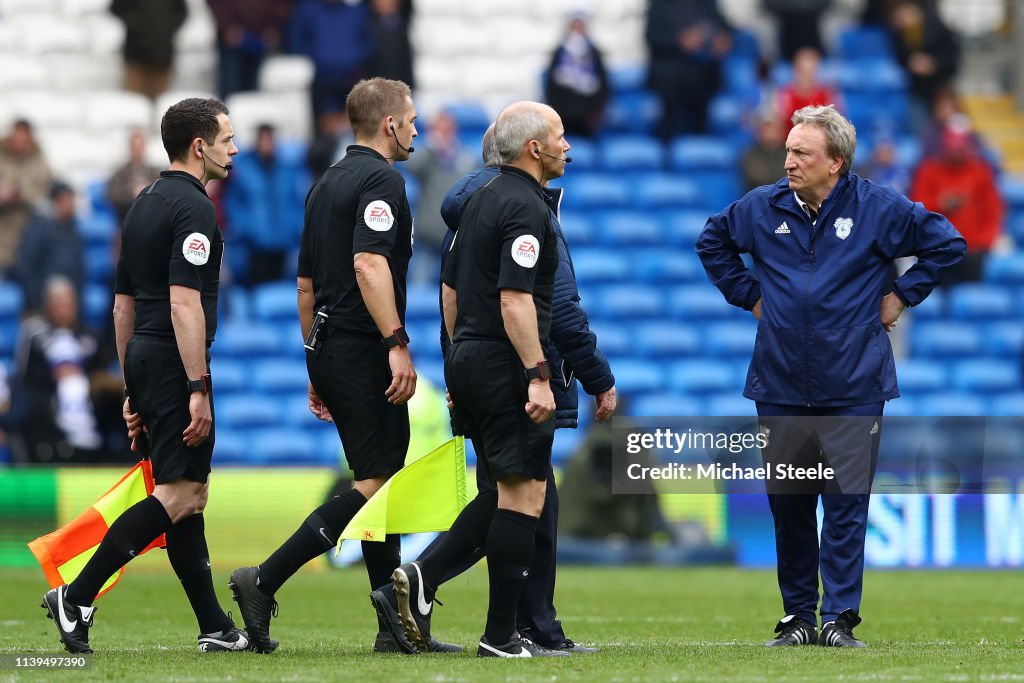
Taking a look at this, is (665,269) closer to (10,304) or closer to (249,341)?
(249,341)

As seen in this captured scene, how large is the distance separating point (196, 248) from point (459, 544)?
1607mm

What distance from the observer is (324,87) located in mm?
17547

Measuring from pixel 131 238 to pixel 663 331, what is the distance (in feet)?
33.9

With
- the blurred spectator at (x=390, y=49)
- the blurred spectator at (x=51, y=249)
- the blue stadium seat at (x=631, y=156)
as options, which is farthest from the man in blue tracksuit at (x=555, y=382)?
the blue stadium seat at (x=631, y=156)

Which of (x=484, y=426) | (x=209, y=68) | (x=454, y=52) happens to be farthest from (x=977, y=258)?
(x=484, y=426)

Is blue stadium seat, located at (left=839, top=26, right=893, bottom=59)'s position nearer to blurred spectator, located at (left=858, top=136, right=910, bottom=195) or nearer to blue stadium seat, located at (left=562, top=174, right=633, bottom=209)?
blurred spectator, located at (left=858, top=136, right=910, bottom=195)

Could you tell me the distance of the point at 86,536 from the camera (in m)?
7.41

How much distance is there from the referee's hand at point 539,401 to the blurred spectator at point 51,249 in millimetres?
10231

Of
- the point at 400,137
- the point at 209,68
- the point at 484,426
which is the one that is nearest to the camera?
the point at 484,426

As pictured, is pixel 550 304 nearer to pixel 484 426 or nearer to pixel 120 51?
pixel 484 426

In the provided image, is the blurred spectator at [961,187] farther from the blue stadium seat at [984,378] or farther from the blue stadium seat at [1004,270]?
the blue stadium seat at [984,378]

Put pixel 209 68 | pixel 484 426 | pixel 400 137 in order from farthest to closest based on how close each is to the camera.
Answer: pixel 209 68, pixel 400 137, pixel 484 426

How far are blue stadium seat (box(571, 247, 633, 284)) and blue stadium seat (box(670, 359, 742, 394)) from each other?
1.29 metres

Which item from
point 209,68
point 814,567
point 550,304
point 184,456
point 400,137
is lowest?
point 814,567
